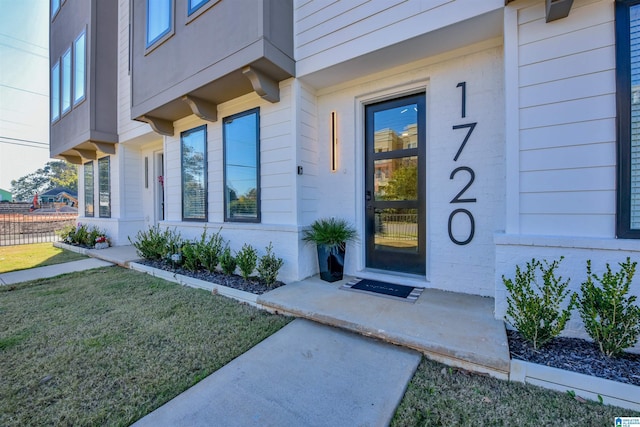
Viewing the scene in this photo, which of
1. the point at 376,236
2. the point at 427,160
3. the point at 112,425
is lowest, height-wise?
the point at 112,425

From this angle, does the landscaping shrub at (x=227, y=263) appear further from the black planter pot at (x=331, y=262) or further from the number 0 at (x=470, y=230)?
the number 0 at (x=470, y=230)

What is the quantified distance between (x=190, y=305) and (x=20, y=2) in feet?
59.6

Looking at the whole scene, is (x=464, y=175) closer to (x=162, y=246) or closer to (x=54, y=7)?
(x=162, y=246)

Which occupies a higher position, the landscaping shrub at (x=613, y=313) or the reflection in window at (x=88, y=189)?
the reflection in window at (x=88, y=189)

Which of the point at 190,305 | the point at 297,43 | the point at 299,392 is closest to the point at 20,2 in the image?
the point at 297,43

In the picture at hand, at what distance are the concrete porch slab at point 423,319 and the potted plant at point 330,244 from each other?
28 cm

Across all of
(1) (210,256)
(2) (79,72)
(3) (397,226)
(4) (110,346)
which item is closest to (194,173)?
(1) (210,256)

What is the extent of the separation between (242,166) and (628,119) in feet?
13.5

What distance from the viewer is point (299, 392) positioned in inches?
65.9

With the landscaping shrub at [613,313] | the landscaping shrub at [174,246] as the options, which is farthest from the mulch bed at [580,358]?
the landscaping shrub at [174,246]

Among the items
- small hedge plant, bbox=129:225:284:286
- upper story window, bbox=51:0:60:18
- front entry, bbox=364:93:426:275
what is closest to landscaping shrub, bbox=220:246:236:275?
small hedge plant, bbox=129:225:284:286

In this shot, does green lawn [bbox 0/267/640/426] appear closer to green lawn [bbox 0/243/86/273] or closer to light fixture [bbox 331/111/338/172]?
light fixture [bbox 331/111/338/172]

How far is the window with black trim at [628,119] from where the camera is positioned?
190 cm

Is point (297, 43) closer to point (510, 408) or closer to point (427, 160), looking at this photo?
point (427, 160)
